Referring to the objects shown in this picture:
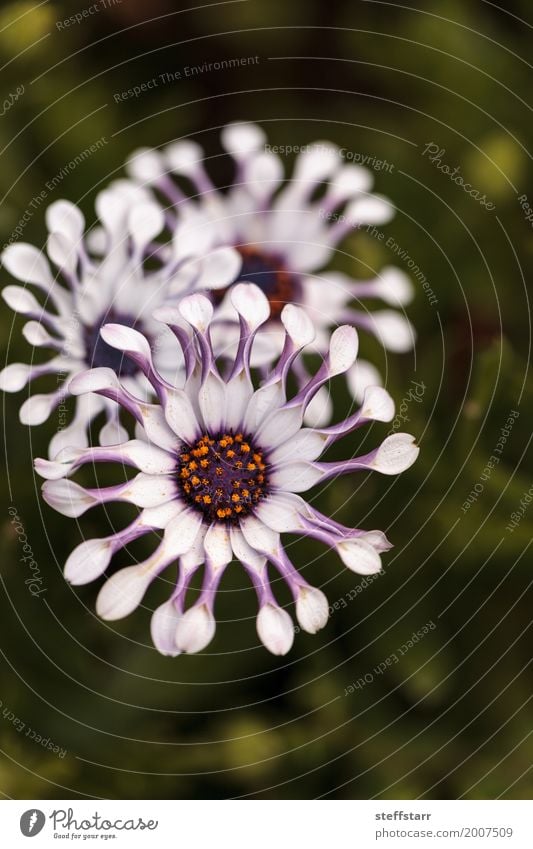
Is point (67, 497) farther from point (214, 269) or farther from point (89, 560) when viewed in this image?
point (214, 269)

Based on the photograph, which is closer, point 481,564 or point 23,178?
point 481,564

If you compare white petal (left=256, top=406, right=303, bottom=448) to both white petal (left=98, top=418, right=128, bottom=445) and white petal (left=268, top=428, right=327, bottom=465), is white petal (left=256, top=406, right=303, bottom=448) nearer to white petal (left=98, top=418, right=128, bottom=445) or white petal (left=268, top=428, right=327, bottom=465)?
white petal (left=268, top=428, right=327, bottom=465)

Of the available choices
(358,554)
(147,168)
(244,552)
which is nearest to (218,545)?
(244,552)

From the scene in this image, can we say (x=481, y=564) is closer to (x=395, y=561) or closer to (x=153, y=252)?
(x=395, y=561)

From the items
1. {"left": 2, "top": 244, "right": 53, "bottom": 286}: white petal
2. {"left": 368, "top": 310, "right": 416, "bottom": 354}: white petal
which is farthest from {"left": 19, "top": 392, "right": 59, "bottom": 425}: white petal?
{"left": 368, "top": 310, "right": 416, "bottom": 354}: white petal

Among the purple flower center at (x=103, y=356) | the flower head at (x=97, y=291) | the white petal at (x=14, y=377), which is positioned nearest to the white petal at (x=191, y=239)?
the flower head at (x=97, y=291)

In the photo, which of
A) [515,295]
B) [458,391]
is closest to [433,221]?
[515,295]
